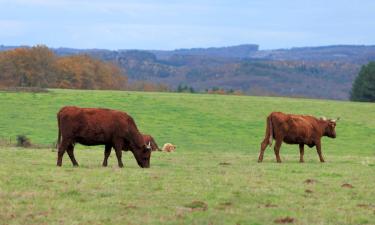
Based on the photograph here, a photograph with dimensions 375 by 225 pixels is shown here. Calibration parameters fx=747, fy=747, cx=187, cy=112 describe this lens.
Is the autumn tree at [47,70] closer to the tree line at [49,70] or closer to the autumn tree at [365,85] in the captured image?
the tree line at [49,70]

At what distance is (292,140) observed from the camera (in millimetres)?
24172

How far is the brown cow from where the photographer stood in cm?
1986

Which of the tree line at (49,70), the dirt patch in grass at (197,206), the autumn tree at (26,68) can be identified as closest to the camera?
the dirt patch in grass at (197,206)

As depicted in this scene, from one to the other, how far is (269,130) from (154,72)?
521 feet

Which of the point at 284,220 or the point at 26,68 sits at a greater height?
the point at 284,220

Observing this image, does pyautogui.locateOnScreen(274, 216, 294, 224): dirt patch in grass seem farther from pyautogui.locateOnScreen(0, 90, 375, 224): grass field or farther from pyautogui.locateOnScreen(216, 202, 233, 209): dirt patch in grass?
pyautogui.locateOnScreen(216, 202, 233, 209): dirt patch in grass

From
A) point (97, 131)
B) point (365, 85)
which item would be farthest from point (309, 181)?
point (365, 85)

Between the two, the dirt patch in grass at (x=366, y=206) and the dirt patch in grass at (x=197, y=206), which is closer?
the dirt patch in grass at (x=197, y=206)

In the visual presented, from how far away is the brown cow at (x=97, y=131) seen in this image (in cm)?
1986

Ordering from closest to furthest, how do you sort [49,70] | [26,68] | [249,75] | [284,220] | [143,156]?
[284,220] → [143,156] → [26,68] → [49,70] → [249,75]

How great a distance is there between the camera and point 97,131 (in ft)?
65.8

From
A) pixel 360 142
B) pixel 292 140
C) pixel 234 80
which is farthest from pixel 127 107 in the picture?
pixel 234 80

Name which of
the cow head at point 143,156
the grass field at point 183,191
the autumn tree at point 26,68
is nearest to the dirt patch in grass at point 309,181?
the grass field at point 183,191

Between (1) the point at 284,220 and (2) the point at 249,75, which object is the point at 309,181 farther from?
(2) the point at 249,75
